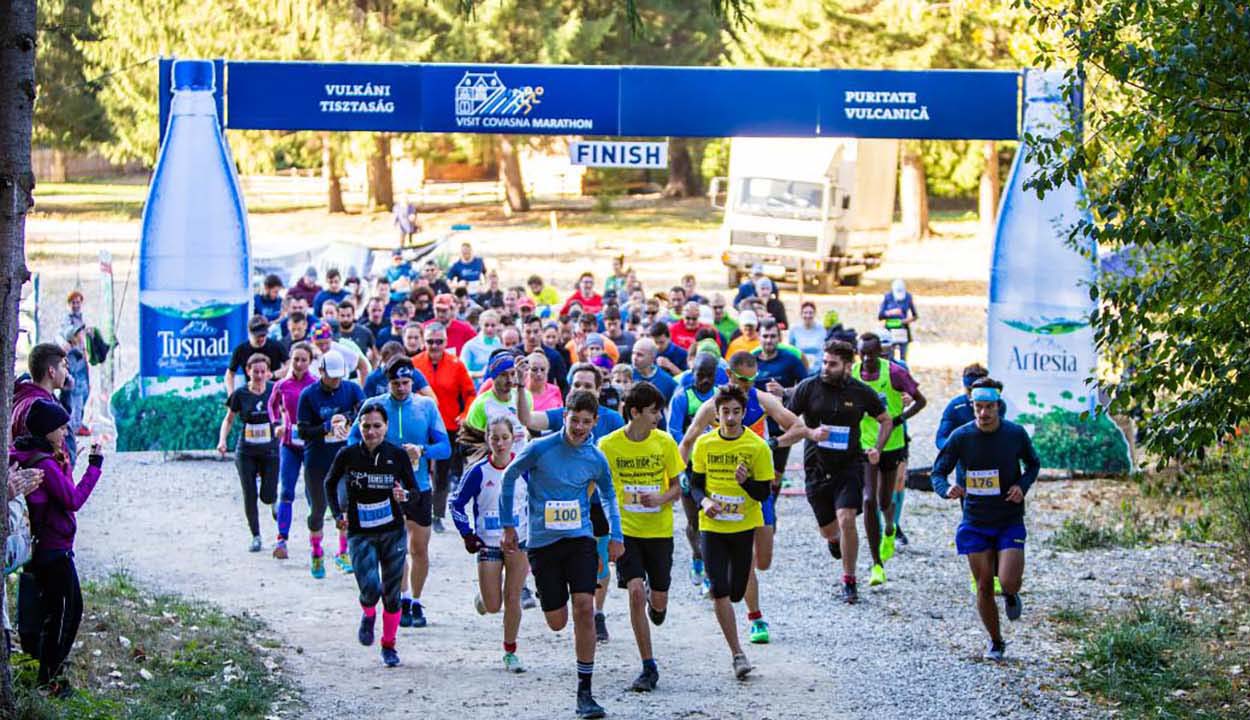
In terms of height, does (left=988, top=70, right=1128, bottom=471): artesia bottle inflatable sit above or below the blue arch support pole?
below

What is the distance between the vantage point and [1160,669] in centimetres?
1035

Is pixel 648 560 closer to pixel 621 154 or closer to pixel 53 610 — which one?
pixel 53 610

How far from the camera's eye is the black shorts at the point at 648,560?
9.77 meters

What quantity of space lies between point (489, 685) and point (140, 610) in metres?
2.55

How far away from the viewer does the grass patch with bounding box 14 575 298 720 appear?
8281mm

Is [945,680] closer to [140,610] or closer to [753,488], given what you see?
[753,488]

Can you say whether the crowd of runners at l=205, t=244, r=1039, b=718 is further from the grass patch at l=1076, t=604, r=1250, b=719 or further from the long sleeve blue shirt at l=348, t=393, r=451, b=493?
the grass patch at l=1076, t=604, r=1250, b=719

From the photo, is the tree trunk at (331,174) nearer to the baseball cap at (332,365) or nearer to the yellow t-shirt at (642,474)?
the baseball cap at (332,365)

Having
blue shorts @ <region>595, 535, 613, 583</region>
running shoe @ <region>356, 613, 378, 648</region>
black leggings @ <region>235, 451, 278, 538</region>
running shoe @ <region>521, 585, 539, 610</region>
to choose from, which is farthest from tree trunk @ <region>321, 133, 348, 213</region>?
blue shorts @ <region>595, 535, 613, 583</region>

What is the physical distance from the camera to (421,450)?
36.3ft

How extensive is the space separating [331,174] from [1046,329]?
3646 cm

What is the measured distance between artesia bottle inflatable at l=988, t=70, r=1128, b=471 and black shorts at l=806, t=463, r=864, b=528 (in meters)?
6.02

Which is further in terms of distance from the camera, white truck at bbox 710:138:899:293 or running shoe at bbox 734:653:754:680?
white truck at bbox 710:138:899:293

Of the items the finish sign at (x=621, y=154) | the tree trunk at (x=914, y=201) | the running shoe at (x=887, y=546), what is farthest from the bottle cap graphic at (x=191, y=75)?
the tree trunk at (x=914, y=201)
